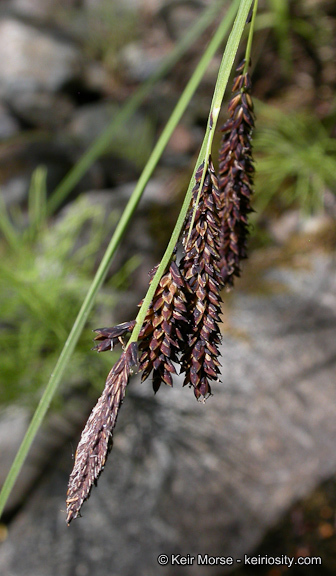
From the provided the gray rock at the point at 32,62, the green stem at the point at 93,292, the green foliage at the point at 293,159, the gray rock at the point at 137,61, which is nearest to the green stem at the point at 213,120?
the green stem at the point at 93,292

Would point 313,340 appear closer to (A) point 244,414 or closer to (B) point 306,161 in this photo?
(A) point 244,414

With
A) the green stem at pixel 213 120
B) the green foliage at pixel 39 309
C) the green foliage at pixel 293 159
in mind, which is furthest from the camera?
the green foliage at pixel 293 159

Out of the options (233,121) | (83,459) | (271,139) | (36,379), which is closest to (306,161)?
(271,139)

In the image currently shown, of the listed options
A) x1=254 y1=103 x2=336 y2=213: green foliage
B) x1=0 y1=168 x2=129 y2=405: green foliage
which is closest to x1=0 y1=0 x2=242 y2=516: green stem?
x1=0 y1=168 x2=129 y2=405: green foliage

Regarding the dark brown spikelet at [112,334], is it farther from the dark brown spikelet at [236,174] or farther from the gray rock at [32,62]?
the gray rock at [32,62]

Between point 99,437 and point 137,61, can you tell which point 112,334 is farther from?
point 137,61

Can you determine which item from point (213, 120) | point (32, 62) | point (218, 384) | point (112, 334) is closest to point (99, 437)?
point (112, 334)
